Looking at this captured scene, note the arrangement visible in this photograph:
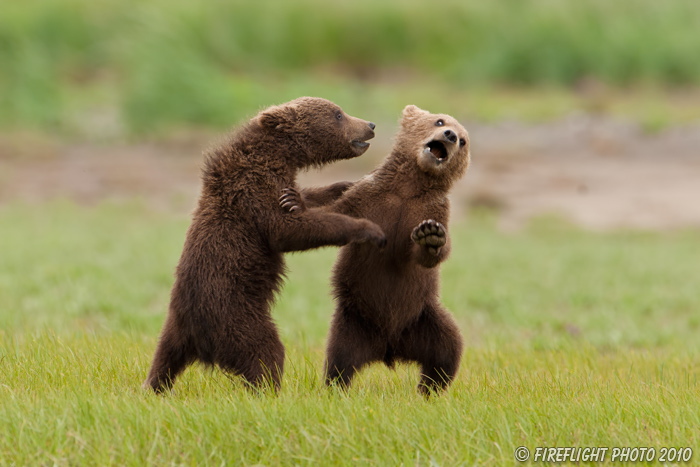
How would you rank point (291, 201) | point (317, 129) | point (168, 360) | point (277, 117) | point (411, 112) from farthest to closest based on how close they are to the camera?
1. point (411, 112)
2. point (317, 129)
3. point (277, 117)
4. point (168, 360)
5. point (291, 201)

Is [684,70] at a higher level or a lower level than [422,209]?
higher

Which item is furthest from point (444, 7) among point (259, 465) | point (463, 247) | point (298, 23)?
point (259, 465)

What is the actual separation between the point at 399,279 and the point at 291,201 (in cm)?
78

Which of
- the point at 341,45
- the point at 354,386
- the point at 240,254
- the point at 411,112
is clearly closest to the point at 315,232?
the point at 240,254

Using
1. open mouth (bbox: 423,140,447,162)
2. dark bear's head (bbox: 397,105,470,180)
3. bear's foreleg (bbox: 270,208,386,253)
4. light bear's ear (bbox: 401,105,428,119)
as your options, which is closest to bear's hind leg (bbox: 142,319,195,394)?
bear's foreleg (bbox: 270,208,386,253)

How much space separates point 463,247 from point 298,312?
18.4 feet

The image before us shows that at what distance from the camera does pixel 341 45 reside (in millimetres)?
27500

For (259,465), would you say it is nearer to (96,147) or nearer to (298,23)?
(96,147)

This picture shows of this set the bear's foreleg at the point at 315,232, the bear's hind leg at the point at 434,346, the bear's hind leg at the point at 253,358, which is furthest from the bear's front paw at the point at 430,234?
the bear's hind leg at the point at 253,358

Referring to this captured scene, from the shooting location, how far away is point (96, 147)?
20531 mm

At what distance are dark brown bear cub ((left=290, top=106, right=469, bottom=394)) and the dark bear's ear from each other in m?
0.45

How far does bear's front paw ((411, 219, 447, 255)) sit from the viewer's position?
453cm

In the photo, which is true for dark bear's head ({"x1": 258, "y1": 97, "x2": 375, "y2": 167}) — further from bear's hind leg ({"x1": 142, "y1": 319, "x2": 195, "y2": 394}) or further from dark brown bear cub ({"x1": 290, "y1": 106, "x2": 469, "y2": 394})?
bear's hind leg ({"x1": 142, "y1": 319, "x2": 195, "y2": 394})

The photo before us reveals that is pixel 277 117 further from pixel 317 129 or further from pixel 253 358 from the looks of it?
pixel 253 358
